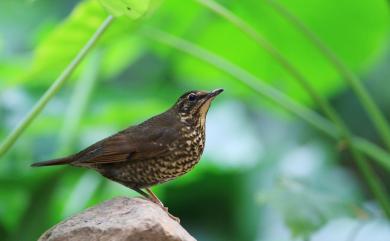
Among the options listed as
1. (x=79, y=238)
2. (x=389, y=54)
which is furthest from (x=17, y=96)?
(x=389, y=54)

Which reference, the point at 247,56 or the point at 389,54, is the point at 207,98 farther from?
the point at 389,54

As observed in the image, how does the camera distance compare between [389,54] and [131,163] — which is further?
[389,54]

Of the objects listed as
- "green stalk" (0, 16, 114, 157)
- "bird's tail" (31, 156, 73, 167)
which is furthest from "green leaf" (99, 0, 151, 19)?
"bird's tail" (31, 156, 73, 167)

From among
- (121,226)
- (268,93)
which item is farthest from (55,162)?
(268,93)

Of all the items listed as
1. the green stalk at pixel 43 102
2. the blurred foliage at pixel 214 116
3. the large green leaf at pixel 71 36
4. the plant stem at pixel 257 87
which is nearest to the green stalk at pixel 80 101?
the blurred foliage at pixel 214 116

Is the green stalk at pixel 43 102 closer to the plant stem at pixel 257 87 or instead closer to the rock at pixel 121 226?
the rock at pixel 121 226

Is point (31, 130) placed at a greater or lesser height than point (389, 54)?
lesser

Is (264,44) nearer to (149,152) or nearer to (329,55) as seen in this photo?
(329,55)

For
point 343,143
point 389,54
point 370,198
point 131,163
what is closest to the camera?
point 131,163
